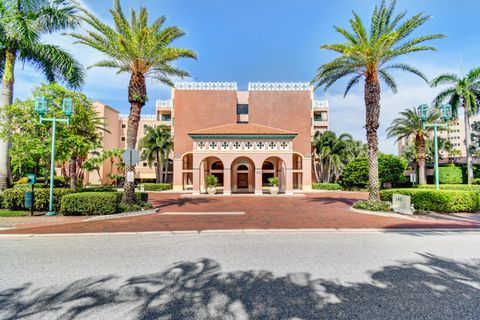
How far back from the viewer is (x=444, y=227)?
29.9ft

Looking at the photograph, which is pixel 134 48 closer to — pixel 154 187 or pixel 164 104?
pixel 154 187

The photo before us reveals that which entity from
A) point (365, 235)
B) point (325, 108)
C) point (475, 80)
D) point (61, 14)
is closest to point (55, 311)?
point (365, 235)

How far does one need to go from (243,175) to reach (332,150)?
1342 centimetres

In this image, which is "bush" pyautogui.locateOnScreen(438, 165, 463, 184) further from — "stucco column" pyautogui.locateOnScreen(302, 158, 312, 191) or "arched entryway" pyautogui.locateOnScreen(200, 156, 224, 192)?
"arched entryway" pyautogui.locateOnScreen(200, 156, 224, 192)

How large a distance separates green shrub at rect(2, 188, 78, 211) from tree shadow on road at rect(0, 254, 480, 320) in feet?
30.8

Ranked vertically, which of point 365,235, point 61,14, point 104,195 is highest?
point 61,14

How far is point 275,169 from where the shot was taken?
3209 centimetres

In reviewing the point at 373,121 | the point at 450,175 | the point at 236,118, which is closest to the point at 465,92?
the point at 450,175

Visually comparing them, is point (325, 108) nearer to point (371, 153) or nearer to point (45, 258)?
point (371, 153)

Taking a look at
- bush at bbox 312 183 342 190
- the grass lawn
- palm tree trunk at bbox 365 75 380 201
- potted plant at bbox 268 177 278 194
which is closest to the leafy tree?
the grass lawn

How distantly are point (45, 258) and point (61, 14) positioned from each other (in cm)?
1429

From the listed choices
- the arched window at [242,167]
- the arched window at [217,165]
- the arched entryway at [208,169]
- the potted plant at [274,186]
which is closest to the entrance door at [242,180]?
the arched window at [242,167]

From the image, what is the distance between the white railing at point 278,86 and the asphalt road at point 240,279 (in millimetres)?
29932

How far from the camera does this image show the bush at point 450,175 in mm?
32375
